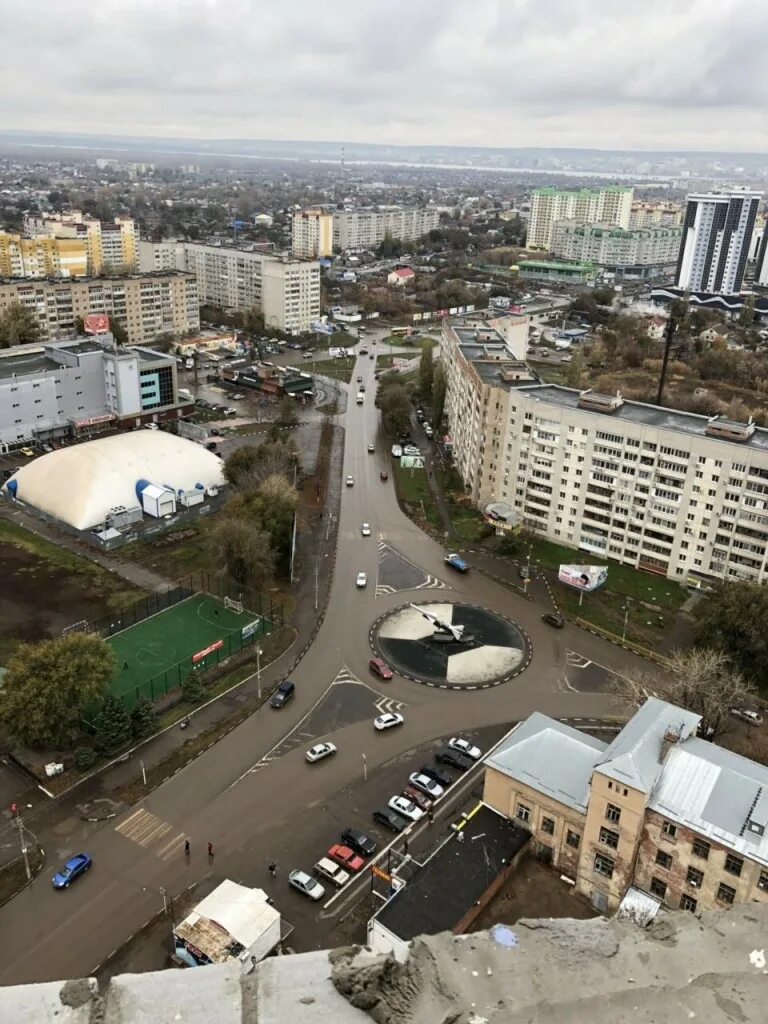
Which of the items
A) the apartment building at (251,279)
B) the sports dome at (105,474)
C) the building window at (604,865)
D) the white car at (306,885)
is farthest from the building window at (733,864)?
the apartment building at (251,279)

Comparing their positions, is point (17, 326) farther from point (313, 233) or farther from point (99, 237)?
point (313, 233)

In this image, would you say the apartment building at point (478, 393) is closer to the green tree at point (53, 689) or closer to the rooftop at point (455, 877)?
the rooftop at point (455, 877)

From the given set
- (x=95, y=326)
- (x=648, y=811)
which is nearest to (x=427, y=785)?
(x=648, y=811)

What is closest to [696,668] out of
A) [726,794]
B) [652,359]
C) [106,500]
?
[726,794]

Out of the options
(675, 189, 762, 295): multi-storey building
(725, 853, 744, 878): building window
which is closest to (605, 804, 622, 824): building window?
(725, 853, 744, 878): building window

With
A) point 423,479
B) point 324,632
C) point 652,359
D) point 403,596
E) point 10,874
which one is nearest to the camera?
point 10,874

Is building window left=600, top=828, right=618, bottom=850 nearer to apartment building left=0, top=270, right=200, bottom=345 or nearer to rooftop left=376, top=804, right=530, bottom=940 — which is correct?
rooftop left=376, top=804, right=530, bottom=940

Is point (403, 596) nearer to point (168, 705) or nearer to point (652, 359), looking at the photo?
point (168, 705)
